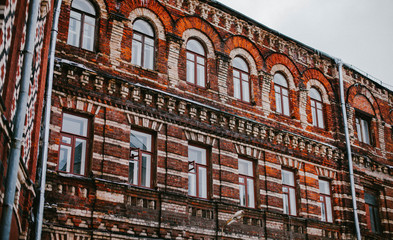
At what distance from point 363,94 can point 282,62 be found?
19.1ft

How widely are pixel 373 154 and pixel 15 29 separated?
1932 cm

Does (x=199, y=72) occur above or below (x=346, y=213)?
above

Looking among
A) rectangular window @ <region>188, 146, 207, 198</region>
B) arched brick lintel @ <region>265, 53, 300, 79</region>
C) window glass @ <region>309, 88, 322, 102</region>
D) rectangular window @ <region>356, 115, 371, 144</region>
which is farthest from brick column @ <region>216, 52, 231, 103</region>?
rectangular window @ <region>356, 115, 371, 144</region>

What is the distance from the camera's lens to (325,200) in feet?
68.6

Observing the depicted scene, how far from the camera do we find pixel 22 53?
968 centimetres

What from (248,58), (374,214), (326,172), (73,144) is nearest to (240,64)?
(248,58)

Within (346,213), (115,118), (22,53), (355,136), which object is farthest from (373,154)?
(22,53)

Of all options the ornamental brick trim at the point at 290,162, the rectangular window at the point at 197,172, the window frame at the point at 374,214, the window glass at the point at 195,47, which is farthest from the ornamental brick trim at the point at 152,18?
the window frame at the point at 374,214

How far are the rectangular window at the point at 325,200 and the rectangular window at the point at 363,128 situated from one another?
4.13m

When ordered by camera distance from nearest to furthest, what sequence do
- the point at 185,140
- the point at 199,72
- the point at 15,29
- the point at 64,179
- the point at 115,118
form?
1. the point at 15,29
2. the point at 64,179
3. the point at 115,118
4. the point at 185,140
5. the point at 199,72

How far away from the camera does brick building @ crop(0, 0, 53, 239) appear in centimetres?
830

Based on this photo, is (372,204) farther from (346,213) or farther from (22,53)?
(22,53)

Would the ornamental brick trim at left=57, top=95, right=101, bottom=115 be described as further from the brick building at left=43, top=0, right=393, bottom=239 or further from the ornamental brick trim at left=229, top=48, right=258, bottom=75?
the ornamental brick trim at left=229, top=48, right=258, bottom=75

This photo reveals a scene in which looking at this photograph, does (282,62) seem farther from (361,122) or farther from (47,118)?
(47,118)
